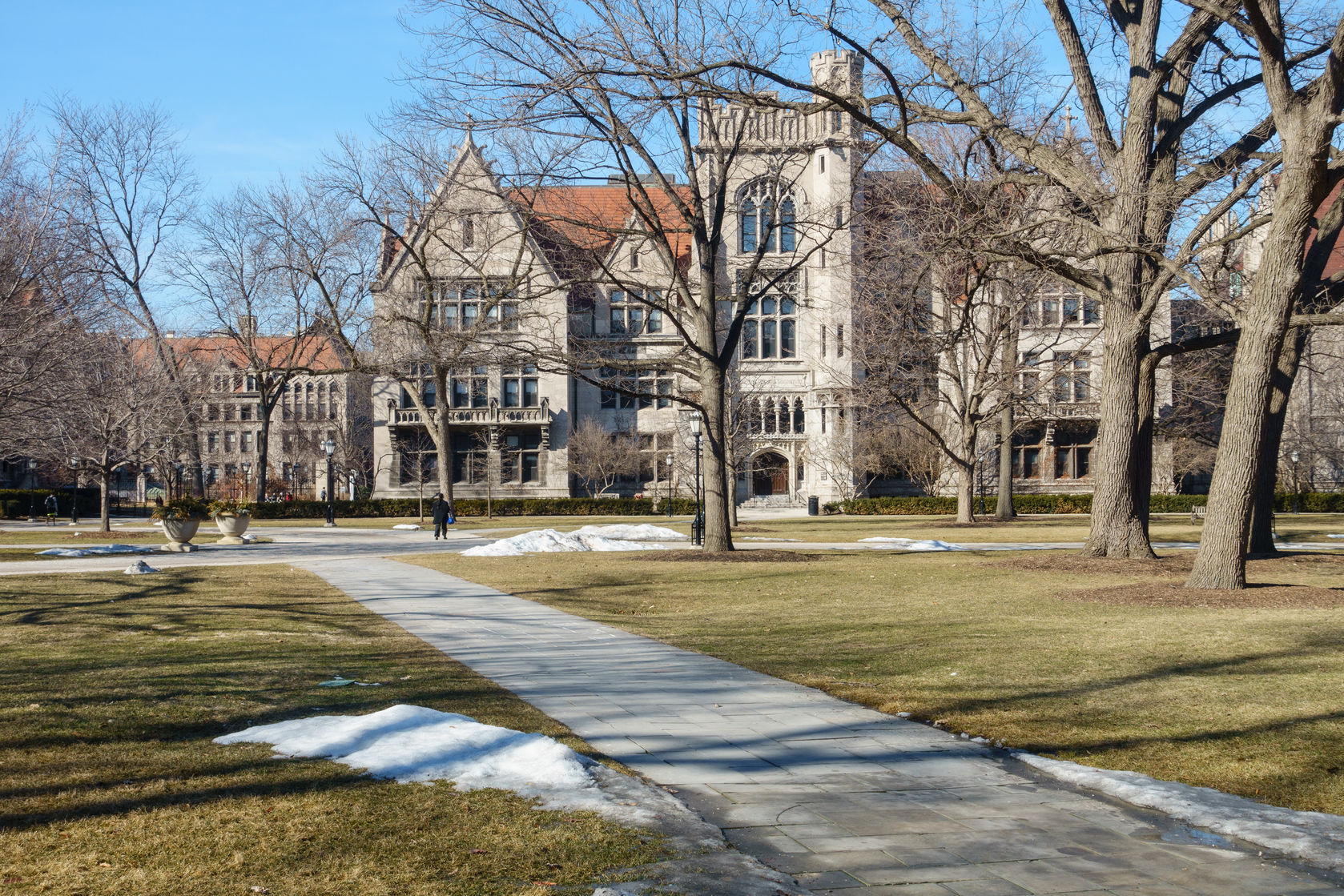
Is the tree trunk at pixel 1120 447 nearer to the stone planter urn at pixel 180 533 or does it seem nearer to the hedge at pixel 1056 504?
the stone planter urn at pixel 180 533

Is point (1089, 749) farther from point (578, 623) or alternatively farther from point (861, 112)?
point (861, 112)

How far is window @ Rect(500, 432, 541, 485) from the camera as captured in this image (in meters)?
60.0

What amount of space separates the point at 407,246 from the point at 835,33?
20.4 m

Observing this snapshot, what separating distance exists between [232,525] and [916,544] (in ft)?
61.5

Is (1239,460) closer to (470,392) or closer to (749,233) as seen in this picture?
(749,233)

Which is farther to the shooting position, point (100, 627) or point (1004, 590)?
point (1004, 590)

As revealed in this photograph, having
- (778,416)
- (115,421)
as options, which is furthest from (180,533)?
(778,416)

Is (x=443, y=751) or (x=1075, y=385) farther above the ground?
(x=1075, y=385)

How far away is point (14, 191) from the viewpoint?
65.0 ft

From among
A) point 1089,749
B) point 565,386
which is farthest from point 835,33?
point 565,386

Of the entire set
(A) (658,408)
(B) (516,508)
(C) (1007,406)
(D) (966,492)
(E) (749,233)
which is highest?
(E) (749,233)

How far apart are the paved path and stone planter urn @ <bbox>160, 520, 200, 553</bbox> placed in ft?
63.4

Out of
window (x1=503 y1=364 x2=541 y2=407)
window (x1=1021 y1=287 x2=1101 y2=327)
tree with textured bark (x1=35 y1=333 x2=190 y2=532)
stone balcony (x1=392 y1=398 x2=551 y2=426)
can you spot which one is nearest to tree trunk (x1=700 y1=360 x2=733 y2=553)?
window (x1=1021 y1=287 x2=1101 y2=327)

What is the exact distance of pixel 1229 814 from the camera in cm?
502
